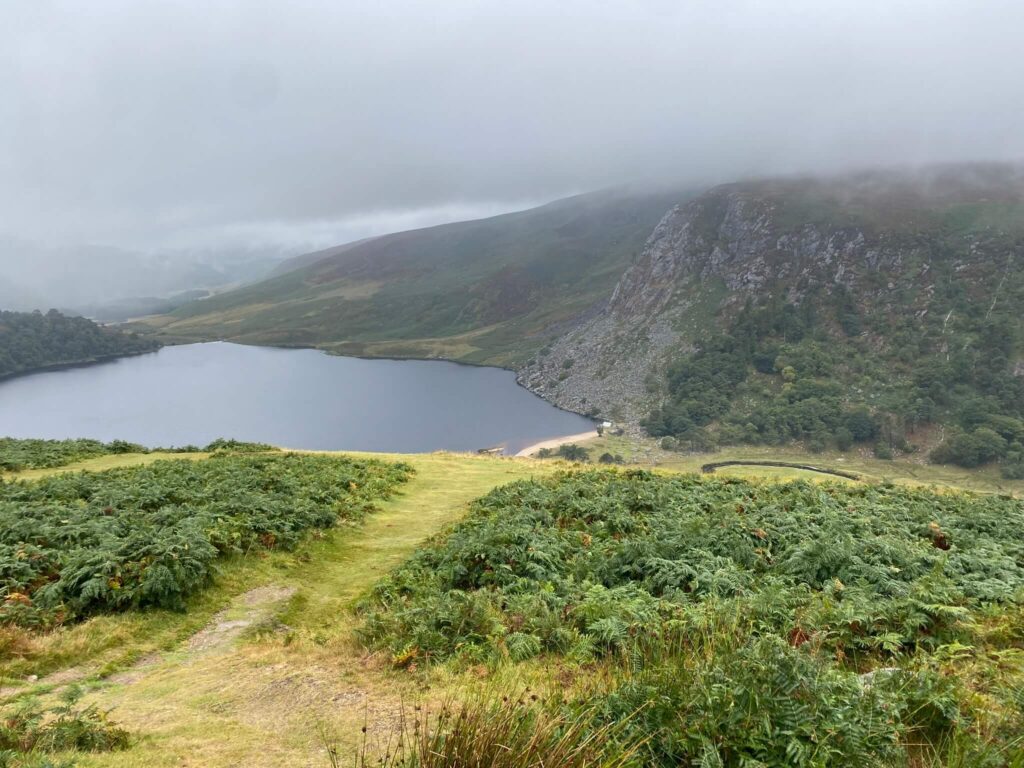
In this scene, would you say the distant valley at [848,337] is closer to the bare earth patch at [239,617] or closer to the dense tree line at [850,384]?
the dense tree line at [850,384]

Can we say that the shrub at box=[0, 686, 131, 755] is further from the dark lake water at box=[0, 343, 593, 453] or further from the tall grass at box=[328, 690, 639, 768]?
the dark lake water at box=[0, 343, 593, 453]

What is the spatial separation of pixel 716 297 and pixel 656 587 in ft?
642

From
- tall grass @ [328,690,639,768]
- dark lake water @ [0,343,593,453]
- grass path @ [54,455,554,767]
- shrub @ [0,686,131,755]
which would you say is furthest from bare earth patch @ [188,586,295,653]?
dark lake water @ [0,343,593,453]

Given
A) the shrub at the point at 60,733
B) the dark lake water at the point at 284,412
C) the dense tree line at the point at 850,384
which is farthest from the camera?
the dark lake water at the point at 284,412

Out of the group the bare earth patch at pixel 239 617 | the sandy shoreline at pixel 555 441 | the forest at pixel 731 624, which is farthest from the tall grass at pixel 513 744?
the sandy shoreline at pixel 555 441

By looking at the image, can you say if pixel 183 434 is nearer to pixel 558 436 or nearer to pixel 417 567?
pixel 558 436

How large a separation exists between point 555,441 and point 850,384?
260ft

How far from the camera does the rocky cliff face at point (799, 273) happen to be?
15000 centimetres

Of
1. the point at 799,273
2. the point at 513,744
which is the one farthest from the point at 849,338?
the point at 513,744

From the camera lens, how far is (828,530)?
12.1 metres

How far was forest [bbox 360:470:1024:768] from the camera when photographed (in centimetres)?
402

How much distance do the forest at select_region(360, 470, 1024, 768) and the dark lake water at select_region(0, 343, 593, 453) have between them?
111 meters

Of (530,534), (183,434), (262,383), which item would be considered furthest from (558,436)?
(530,534)

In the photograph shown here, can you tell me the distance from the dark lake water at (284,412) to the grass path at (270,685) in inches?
4361
